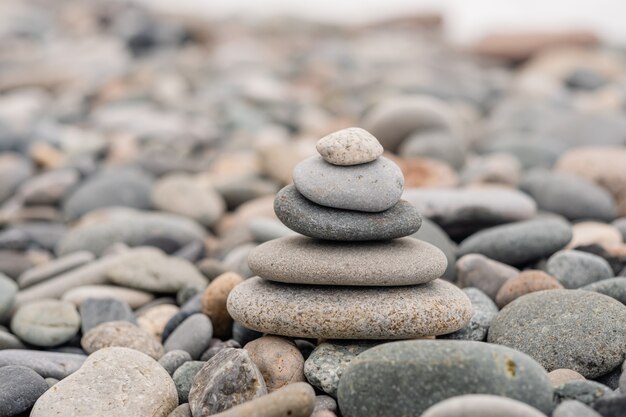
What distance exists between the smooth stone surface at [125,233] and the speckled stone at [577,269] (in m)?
2.83

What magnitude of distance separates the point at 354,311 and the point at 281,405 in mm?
699

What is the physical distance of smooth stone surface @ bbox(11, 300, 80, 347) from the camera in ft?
12.9

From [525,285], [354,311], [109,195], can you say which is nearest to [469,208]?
[525,285]

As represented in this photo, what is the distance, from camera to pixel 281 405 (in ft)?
8.70

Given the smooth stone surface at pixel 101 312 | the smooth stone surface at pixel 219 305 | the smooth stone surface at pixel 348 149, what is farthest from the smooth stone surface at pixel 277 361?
the smooth stone surface at pixel 101 312

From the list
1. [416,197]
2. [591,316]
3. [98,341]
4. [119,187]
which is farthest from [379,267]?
[119,187]

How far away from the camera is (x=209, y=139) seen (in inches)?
356

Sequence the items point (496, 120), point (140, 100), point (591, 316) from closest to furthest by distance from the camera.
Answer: point (591, 316)
point (496, 120)
point (140, 100)

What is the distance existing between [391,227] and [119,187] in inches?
155

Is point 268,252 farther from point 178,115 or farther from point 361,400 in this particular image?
point 178,115

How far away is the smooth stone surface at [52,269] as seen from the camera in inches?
187

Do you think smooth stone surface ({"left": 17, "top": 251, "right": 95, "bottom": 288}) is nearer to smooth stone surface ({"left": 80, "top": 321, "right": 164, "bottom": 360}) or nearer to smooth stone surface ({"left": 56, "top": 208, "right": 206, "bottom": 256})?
smooth stone surface ({"left": 56, "top": 208, "right": 206, "bottom": 256})

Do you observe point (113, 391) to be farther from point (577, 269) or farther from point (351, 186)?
point (577, 269)

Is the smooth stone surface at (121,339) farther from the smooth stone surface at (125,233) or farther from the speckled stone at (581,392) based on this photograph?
the speckled stone at (581,392)
